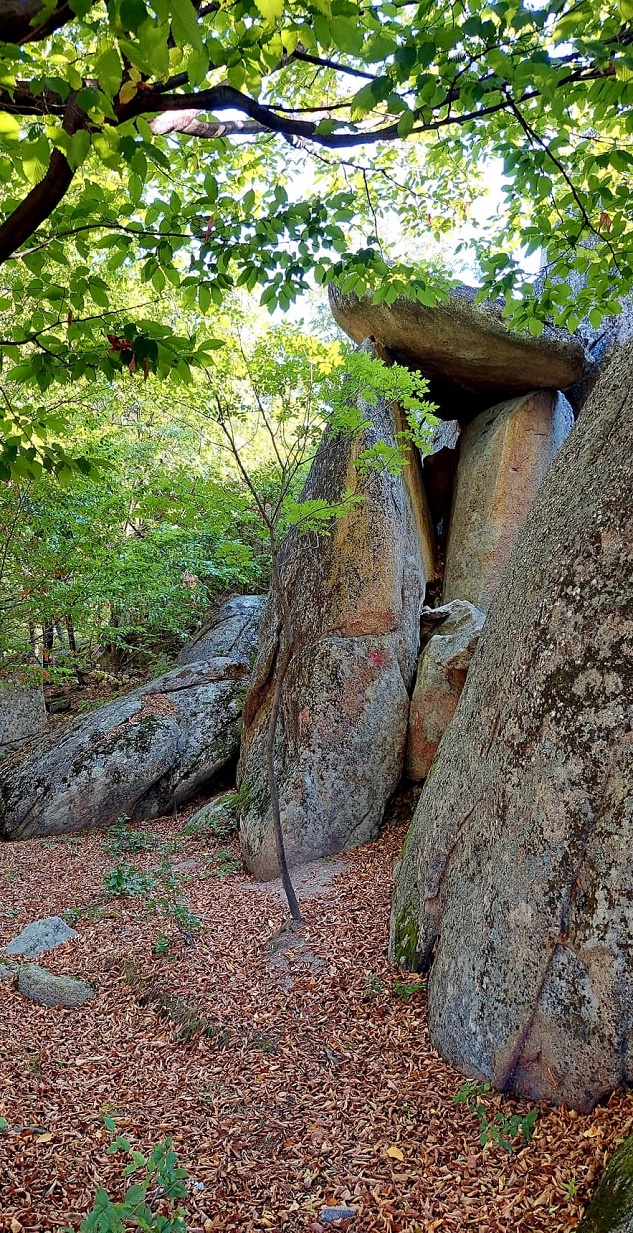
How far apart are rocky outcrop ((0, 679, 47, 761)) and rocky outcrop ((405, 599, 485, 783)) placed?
7014 millimetres

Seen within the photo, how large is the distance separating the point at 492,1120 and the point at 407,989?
1.19 metres

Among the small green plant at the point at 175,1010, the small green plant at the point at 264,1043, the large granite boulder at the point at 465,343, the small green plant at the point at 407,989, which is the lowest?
the small green plant at the point at 264,1043

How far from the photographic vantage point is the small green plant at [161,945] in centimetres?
586

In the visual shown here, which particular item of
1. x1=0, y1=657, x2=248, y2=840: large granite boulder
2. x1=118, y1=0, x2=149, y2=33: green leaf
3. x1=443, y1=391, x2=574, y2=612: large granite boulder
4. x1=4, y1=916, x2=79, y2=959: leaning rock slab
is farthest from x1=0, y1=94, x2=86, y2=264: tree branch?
x1=0, y1=657, x2=248, y2=840: large granite boulder

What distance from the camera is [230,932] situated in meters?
6.22

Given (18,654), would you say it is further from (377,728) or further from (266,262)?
(266,262)

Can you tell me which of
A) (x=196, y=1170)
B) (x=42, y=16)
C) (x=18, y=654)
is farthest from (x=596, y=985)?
(x=18, y=654)

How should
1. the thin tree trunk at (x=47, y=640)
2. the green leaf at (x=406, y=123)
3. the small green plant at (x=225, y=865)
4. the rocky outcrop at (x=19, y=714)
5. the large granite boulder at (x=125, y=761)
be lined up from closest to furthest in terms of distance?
A: the green leaf at (x=406, y=123) < the small green plant at (x=225, y=865) < the large granite boulder at (x=125, y=761) < the thin tree trunk at (x=47, y=640) < the rocky outcrop at (x=19, y=714)

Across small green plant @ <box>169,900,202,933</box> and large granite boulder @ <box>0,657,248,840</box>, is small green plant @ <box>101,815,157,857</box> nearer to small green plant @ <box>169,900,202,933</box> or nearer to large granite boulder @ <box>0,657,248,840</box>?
large granite boulder @ <box>0,657,248,840</box>

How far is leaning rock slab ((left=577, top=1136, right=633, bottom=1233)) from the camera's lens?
2.61 meters

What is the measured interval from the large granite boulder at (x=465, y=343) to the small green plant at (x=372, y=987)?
8.14 metres

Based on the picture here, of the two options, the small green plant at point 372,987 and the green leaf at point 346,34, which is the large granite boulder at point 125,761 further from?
the green leaf at point 346,34

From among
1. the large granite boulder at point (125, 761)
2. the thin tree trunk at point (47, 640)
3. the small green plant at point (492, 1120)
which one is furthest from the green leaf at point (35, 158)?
the large granite boulder at point (125, 761)

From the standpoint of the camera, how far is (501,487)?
10312 millimetres
